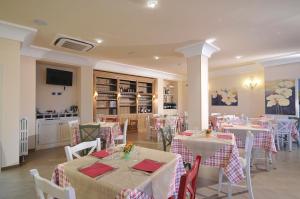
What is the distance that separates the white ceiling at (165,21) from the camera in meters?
2.64

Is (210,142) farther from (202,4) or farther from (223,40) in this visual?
(223,40)

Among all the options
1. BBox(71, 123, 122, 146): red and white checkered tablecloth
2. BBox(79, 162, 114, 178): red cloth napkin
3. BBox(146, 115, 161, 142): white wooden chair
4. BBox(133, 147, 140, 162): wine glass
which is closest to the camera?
BBox(79, 162, 114, 178): red cloth napkin

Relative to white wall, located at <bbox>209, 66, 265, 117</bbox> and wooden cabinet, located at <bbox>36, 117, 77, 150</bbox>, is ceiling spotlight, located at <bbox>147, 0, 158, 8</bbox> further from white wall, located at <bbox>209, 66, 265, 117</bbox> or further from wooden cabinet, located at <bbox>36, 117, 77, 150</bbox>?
white wall, located at <bbox>209, 66, 265, 117</bbox>

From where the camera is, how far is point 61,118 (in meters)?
5.46

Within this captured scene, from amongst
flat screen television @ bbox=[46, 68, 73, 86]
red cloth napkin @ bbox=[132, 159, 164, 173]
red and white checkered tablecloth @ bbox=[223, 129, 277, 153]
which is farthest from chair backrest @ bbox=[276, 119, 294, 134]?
flat screen television @ bbox=[46, 68, 73, 86]

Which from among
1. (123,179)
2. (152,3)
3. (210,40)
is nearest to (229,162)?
(123,179)

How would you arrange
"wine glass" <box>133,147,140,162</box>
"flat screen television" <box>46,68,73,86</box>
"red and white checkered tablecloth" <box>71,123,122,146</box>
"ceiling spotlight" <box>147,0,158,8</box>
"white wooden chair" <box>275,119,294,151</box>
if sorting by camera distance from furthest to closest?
"flat screen television" <box>46,68,73,86</box>
"white wooden chair" <box>275,119,294,151</box>
"red and white checkered tablecloth" <box>71,123,122,146</box>
"ceiling spotlight" <box>147,0,158,8</box>
"wine glass" <box>133,147,140,162</box>

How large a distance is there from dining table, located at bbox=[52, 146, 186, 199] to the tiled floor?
49.9 inches

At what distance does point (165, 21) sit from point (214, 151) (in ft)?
7.21

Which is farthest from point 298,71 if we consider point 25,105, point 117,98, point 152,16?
point 25,105

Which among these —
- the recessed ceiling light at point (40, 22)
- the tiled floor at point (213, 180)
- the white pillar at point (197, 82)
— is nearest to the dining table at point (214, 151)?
the tiled floor at point (213, 180)

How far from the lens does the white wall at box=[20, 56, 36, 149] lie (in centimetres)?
470

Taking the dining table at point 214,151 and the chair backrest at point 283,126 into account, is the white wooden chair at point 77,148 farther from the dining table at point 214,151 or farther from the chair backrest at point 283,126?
the chair backrest at point 283,126

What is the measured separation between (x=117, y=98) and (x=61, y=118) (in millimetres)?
2318
